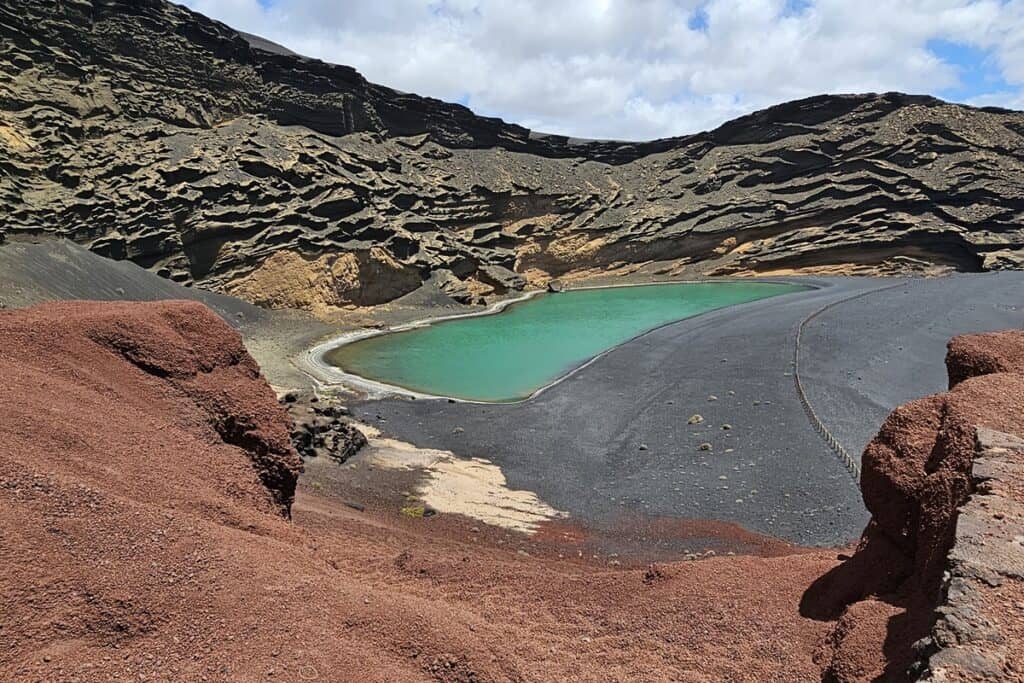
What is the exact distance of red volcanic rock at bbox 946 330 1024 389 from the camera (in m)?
6.39

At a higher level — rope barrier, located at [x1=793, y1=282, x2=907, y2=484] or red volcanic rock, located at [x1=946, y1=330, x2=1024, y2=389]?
red volcanic rock, located at [x1=946, y1=330, x2=1024, y2=389]

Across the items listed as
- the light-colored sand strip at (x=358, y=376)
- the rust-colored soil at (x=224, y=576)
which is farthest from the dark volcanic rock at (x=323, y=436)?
the rust-colored soil at (x=224, y=576)

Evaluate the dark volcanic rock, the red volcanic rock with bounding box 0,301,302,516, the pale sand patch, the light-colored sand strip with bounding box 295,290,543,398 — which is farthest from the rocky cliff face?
the red volcanic rock with bounding box 0,301,302,516

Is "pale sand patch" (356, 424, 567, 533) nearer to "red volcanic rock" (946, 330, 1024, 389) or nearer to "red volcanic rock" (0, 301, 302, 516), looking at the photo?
"red volcanic rock" (0, 301, 302, 516)

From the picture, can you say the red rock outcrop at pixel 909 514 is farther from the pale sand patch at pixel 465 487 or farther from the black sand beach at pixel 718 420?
the pale sand patch at pixel 465 487

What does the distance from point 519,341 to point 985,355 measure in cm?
2634

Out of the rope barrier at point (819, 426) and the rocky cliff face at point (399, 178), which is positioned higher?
the rocky cliff face at point (399, 178)

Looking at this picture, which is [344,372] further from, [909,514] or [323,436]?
[909,514]

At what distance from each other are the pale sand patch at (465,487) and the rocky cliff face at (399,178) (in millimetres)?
23551

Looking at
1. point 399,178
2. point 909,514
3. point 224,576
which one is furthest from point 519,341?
point 224,576

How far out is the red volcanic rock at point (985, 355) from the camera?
639cm

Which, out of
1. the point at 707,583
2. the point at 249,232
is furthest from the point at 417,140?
the point at 707,583

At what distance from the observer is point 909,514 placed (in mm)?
5234

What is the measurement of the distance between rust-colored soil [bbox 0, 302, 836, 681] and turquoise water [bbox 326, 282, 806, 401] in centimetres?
1516
